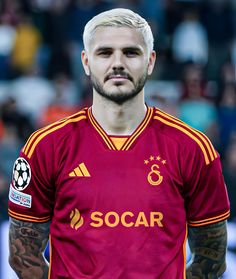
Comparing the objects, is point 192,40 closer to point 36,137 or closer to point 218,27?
point 218,27

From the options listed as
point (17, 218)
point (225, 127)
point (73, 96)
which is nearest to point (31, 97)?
point (73, 96)

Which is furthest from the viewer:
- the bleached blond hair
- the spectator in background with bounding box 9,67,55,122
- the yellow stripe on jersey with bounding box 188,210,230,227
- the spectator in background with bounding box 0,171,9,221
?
the spectator in background with bounding box 9,67,55,122

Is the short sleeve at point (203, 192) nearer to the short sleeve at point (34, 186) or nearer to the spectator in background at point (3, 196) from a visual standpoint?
the short sleeve at point (34, 186)

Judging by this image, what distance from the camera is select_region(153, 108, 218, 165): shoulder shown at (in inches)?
209

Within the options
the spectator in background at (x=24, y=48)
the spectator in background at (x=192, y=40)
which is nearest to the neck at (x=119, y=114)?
the spectator in background at (x=24, y=48)

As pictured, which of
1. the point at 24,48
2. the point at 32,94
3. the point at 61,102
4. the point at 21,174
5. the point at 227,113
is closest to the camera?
the point at 21,174

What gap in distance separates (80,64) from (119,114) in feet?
30.5

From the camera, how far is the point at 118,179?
17.1 feet

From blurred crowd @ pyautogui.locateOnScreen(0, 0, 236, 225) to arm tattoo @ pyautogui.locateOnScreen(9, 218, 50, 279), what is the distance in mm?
6002

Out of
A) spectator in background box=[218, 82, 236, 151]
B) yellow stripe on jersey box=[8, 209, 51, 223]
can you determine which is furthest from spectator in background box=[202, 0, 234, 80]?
yellow stripe on jersey box=[8, 209, 51, 223]

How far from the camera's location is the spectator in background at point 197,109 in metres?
12.6

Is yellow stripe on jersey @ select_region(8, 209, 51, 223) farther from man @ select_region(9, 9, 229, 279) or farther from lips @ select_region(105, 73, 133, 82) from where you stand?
lips @ select_region(105, 73, 133, 82)

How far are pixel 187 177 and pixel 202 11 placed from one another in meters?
10.7

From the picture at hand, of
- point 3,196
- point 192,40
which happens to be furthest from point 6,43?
point 3,196
